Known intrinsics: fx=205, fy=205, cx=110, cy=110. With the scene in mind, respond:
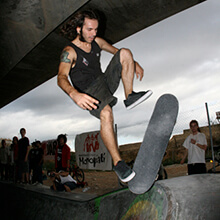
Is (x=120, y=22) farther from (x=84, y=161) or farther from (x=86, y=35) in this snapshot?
(x=84, y=161)

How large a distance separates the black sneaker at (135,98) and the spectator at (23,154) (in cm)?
662

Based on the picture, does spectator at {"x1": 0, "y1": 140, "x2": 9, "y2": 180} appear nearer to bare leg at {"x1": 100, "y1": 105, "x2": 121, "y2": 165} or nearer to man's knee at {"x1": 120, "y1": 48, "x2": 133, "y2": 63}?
bare leg at {"x1": 100, "y1": 105, "x2": 121, "y2": 165}

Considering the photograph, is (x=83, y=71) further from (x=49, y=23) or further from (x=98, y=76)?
(x=49, y=23)

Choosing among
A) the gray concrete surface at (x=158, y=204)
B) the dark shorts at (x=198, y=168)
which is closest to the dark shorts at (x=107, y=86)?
the gray concrete surface at (x=158, y=204)

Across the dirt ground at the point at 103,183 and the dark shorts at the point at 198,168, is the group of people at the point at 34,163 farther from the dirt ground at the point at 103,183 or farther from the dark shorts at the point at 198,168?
the dark shorts at the point at 198,168

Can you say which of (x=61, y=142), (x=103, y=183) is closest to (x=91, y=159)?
(x=61, y=142)

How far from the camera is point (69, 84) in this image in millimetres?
1962

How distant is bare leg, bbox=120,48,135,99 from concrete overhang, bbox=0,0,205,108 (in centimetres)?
207

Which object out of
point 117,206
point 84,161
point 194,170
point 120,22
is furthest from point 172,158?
point 117,206

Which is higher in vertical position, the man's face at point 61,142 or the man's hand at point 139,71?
the man's hand at point 139,71

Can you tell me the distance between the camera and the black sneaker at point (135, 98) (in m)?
2.03

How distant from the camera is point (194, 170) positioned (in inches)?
196

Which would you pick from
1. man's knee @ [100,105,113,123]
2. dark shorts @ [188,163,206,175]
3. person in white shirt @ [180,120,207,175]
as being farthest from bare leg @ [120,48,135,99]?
dark shorts @ [188,163,206,175]

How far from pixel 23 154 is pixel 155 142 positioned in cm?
714
